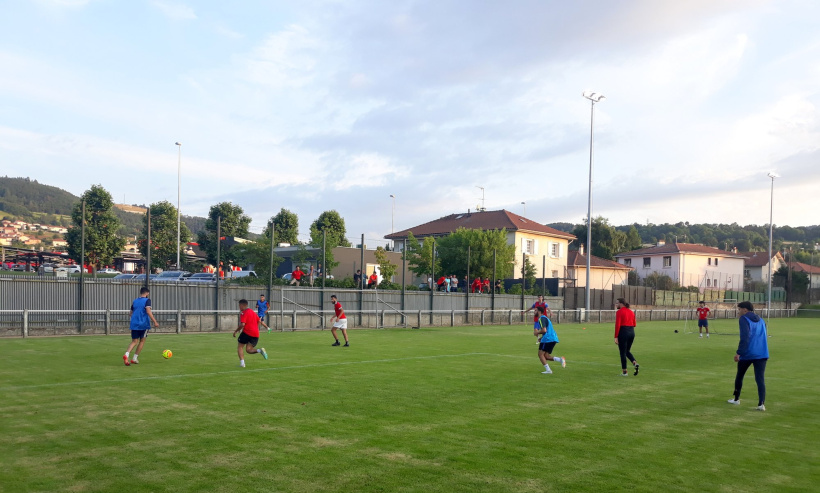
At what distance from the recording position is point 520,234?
2502 inches

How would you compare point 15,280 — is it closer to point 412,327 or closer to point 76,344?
point 76,344

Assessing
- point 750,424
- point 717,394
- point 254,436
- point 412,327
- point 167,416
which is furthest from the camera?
point 412,327

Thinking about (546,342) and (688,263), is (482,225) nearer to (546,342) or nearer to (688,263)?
(688,263)

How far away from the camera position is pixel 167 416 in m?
9.23

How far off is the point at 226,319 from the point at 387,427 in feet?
67.4

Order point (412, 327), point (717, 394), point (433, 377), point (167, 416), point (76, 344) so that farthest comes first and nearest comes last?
point (412, 327) → point (76, 344) → point (433, 377) → point (717, 394) → point (167, 416)

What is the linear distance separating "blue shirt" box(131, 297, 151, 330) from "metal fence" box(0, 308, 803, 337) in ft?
28.2

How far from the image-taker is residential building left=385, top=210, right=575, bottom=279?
63456 millimetres

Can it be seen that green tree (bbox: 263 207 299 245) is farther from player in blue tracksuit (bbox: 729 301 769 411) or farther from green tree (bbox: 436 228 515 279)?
player in blue tracksuit (bbox: 729 301 769 411)

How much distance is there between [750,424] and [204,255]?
71124 millimetres

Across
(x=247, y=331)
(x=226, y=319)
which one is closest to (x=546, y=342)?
(x=247, y=331)

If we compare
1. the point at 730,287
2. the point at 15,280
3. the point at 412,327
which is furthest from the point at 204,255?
the point at 730,287

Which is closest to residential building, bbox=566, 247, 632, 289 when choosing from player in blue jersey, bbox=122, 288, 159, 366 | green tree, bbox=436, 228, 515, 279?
green tree, bbox=436, 228, 515, 279

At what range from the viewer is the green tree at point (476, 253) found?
51.3 metres
